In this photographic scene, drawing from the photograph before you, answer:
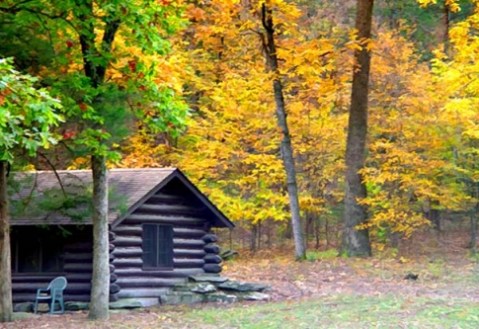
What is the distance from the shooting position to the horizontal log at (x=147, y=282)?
1967 centimetres

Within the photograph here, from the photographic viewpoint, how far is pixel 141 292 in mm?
19953

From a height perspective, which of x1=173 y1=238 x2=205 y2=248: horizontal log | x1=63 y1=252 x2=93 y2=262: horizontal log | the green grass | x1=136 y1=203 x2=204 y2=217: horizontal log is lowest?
the green grass

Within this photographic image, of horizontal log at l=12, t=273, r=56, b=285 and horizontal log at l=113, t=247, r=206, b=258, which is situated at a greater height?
horizontal log at l=113, t=247, r=206, b=258

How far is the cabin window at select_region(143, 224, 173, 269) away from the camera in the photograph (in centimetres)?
2055

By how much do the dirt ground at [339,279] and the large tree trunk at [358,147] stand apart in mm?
960

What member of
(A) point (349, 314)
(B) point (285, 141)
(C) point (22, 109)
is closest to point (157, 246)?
(A) point (349, 314)

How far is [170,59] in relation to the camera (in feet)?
73.8

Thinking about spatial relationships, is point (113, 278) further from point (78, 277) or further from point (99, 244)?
point (99, 244)

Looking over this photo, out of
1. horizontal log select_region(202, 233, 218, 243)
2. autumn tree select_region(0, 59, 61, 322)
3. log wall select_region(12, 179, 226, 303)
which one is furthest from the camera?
horizontal log select_region(202, 233, 218, 243)

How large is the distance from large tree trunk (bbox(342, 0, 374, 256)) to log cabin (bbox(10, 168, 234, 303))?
621 centimetres

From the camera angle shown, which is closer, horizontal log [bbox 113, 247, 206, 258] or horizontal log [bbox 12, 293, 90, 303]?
horizontal log [bbox 12, 293, 90, 303]

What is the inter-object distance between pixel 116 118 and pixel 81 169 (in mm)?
6273

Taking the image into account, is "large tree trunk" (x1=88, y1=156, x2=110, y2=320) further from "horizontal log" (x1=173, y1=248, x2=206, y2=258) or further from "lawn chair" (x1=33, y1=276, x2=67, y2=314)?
"horizontal log" (x1=173, y1=248, x2=206, y2=258)

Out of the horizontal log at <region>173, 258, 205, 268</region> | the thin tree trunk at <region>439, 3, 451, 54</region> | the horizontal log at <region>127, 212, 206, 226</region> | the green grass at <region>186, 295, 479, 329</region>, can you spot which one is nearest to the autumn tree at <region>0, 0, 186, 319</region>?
the green grass at <region>186, 295, 479, 329</region>
